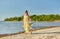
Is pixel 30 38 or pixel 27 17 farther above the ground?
pixel 27 17

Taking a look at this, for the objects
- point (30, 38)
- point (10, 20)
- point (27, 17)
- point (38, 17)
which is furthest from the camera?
point (10, 20)

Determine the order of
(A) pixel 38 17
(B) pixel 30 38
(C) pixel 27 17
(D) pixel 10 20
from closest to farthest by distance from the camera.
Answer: (B) pixel 30 38 < (C) pixel 27 17 < (A) pixel 38 17 < (D) pixel 10 20

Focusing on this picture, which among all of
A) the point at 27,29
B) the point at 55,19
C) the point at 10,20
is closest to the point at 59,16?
the point at 55,19

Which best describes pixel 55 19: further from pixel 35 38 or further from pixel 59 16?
pixel 35 38

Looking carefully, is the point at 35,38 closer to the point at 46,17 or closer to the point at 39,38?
the point at 39,38

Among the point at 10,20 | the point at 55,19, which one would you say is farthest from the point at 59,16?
the point at 10,20

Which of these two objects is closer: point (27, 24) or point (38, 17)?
point (27, 24)

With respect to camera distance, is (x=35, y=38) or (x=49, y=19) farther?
(x=49, y=19)

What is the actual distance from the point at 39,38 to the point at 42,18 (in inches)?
5552

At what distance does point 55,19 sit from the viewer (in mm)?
155875

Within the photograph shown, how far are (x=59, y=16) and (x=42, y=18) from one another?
9.92 meters

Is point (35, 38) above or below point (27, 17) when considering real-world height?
below

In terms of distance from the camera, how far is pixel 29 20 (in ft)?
67.2

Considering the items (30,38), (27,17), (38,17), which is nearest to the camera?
(30,38)
